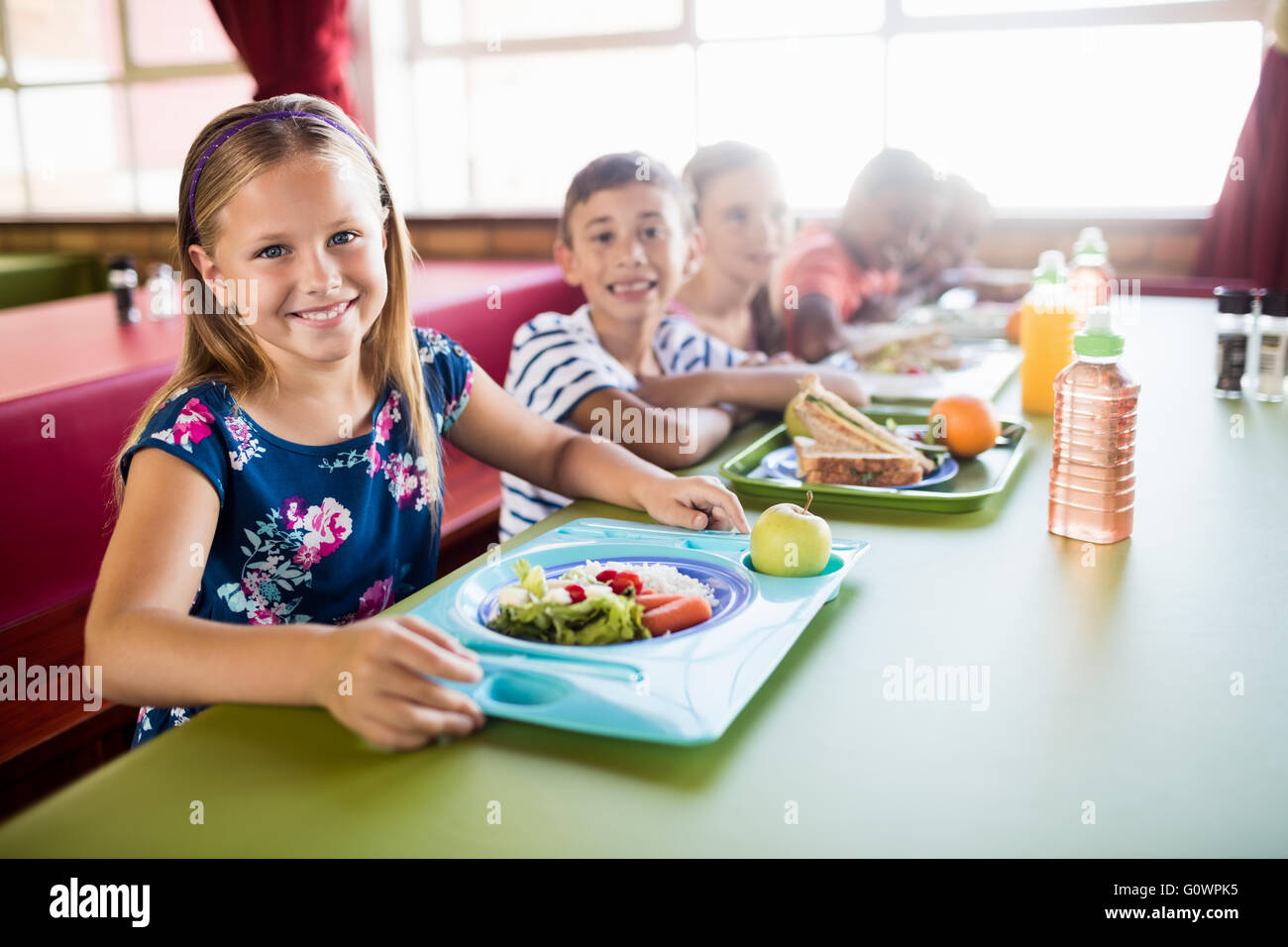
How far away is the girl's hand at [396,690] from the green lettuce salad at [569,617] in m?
0.12

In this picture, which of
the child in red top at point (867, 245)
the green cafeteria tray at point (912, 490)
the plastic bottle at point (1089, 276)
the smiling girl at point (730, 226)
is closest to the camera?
the green cafeteria tray at point (912, 490)

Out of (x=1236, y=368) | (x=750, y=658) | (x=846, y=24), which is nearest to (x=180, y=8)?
(x=846, y=24)

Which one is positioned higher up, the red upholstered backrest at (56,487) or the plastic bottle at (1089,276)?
the plastic bottle at (1089,276)

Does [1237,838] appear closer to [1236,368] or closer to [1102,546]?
[1102,546]

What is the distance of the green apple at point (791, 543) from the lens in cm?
→ 99

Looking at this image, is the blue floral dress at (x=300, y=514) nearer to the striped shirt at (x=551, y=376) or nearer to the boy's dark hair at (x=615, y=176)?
the striped shirt at (x=551, y=376)

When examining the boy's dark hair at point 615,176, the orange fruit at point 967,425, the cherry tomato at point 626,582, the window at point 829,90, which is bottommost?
the cherry tomato at point 626,582

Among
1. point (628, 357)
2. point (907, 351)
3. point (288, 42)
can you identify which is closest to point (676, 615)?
point (628, 357)

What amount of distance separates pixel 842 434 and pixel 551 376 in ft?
1.56

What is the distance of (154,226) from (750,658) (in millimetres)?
4780

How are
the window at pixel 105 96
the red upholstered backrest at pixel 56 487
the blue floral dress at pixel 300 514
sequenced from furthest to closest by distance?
the window at pixel 105 96 → the red upholstered backrest at pixel 56 487 → the blue floral dress at pixel 300 514

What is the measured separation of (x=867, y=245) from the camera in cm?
287

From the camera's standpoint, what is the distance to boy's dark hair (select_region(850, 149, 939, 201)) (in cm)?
278

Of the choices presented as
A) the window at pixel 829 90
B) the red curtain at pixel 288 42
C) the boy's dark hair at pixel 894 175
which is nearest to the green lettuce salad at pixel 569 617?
the boy's dark hair at pixel 894 175
